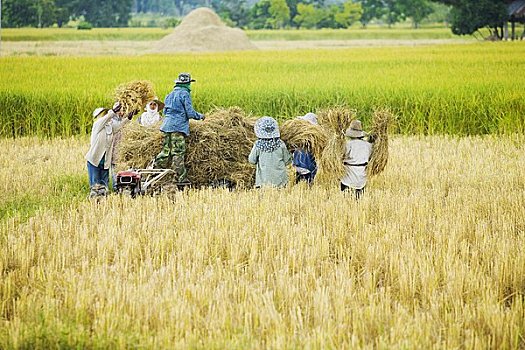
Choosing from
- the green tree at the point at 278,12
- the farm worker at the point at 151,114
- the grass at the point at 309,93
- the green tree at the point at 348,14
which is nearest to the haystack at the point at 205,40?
the grass at the point at 309,93

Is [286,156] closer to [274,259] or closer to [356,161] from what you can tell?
[356,161]

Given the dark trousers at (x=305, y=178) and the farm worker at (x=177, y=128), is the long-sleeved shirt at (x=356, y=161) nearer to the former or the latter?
the dark trousers at (x=305, y=178)

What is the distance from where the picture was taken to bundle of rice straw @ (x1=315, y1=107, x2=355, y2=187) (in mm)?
7234

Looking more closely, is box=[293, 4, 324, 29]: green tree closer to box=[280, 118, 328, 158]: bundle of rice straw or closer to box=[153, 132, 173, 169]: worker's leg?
box=[280, 118, 328, 158]: bundle of rice straw

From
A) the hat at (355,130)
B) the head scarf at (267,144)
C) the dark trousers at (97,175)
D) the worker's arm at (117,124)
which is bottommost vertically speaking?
the dark trousers at (97,175)

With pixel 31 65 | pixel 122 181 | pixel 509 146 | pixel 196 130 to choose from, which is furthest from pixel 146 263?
pixel 31 65

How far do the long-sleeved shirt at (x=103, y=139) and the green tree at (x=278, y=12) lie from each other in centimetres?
5061

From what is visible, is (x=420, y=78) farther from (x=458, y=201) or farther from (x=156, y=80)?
(x=458, y=201)

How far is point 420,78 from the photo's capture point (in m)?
15.8

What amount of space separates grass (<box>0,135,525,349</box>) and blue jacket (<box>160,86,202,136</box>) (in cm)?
63

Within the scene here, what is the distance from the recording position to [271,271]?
4.98 meters

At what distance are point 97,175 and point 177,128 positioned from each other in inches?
34.8

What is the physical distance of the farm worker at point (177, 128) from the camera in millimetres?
7473

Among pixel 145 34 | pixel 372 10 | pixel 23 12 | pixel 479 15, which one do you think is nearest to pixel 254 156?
pixel 479 15
